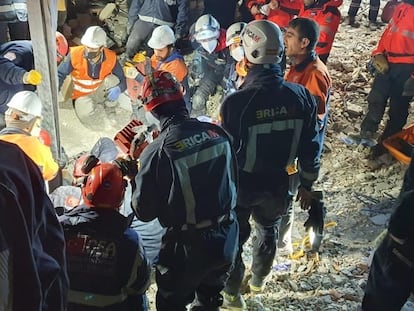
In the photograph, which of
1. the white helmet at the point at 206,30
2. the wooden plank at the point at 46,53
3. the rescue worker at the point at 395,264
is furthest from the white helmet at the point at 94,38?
the rescue worker at the point at 395,264

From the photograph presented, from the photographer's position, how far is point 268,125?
3961 mm

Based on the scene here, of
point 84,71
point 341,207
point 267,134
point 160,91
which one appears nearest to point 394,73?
point 341,207

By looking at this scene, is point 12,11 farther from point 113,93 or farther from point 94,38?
point 113,93

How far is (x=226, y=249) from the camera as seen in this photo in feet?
11.8

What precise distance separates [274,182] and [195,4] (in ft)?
16.5

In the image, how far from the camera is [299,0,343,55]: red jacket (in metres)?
7.20

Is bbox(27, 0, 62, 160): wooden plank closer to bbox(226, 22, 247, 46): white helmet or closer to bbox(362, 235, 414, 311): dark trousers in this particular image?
bbox(226, 22, 247, 46): white helmet

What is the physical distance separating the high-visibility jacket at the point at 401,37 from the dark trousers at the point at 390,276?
3.73m

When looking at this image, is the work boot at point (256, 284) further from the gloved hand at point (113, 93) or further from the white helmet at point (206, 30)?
the white helmet at point (206, 30)

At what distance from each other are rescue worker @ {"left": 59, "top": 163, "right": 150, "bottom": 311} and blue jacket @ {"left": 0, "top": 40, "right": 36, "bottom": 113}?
2.79 metres

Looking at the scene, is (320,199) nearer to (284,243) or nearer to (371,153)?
(284,243)

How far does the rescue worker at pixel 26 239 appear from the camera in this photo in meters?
1.51

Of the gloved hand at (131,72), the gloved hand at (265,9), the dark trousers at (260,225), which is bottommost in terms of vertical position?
the dark trousers at (260,225)

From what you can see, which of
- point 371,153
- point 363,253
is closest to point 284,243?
point 363,253
